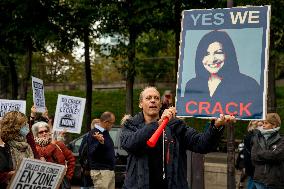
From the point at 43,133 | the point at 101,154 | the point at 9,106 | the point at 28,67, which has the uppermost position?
the point at 28,67

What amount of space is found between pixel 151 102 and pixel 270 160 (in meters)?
3.36

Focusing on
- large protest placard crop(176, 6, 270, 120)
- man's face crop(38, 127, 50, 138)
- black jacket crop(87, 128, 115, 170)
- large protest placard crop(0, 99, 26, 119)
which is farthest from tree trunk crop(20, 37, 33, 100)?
large protest placard crop(176, 6, 270, 120)

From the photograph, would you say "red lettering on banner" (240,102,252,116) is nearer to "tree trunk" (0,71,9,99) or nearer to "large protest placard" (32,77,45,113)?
"large protest placard" (32,77,45,113)

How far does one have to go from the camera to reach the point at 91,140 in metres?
10.5

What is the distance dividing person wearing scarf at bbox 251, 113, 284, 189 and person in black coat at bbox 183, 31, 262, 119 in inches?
111

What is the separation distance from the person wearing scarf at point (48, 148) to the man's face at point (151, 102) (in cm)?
325

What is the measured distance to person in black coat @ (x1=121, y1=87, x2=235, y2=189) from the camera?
517 cm

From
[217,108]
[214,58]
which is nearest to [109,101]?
[214,58]

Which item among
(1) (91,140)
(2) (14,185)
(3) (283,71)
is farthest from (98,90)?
(2) (14,185)

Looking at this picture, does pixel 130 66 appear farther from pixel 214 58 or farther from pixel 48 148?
pixel 214 58

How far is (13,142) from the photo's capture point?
6.27 m

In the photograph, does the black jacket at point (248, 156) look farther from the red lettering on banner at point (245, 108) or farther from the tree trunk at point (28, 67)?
the tree trunk at point (28, 67)

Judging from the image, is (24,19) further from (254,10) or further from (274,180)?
(254,10)

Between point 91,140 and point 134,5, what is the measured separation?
44.6 ft
